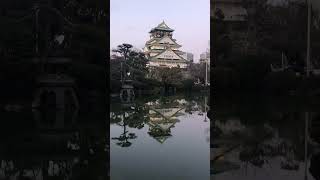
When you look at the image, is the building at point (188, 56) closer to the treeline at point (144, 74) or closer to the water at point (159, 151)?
the treeline at point (144, 74)

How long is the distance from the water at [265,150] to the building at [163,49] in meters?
17.0

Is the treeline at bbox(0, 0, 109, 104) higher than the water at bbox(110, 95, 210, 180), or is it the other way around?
the treeline at bbox(0, 0, 109, 104)

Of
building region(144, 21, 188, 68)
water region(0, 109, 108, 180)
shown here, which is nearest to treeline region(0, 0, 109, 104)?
water region(0, 109, 108, 180)

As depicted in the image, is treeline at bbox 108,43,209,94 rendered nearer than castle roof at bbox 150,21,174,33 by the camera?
Yes

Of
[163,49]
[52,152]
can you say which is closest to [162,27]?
[163,49]

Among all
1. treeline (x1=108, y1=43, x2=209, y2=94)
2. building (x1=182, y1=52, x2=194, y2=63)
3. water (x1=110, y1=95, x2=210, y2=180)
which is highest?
building (x1=182, y1=52, x2=194, y2=63)

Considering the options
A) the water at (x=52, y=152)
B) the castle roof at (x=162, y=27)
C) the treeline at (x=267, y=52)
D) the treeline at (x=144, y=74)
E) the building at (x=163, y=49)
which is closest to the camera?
the water at (x=52, y=152)

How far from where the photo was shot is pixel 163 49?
26344mm

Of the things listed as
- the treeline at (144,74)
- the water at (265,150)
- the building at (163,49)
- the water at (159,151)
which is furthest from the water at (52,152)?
the building at (163,49)

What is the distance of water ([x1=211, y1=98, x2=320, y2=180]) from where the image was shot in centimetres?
366

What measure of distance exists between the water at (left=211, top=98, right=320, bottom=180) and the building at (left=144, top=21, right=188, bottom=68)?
16955 mm

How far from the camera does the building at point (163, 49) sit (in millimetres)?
25273

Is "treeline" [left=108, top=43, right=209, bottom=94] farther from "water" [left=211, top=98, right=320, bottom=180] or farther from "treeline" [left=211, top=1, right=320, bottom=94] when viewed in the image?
"water" [left=211, top=98, right=320, bottom=180]

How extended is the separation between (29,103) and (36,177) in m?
8.22
